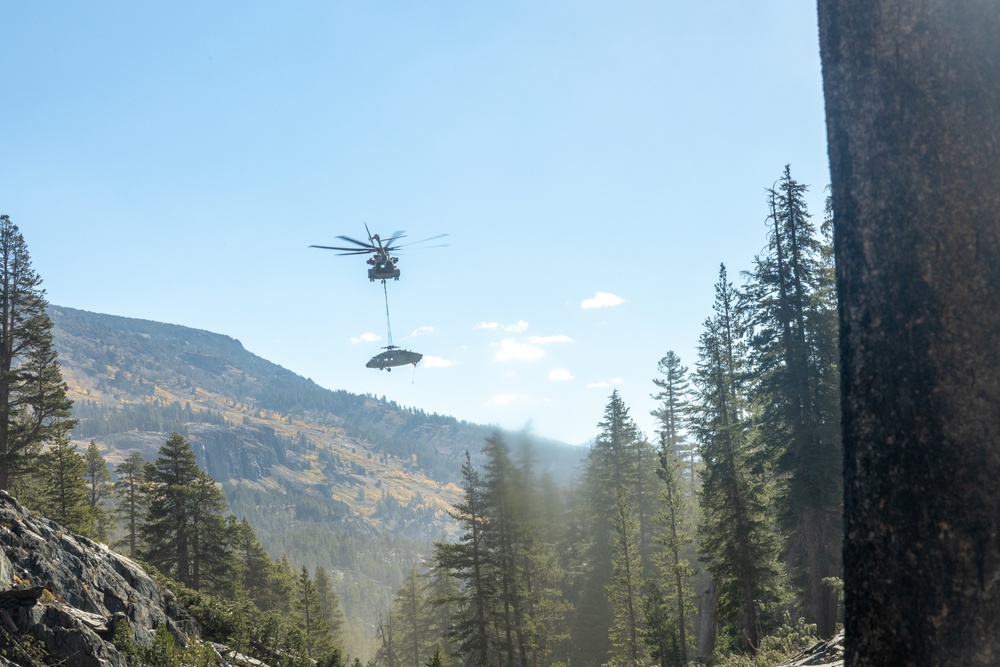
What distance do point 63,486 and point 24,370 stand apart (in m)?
7.06

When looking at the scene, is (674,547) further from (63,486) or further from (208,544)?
→ (63,486)

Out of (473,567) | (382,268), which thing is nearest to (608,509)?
(473,567)

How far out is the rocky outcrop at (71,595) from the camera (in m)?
17.6

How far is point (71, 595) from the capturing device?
2008cm

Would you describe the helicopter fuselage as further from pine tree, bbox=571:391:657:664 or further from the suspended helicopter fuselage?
pine tree, bbox=571:391:657:664

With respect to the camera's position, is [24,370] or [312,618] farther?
[312,618]

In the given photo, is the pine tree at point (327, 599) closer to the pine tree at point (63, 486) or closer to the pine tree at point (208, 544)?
the pine tree at point (208, 544)

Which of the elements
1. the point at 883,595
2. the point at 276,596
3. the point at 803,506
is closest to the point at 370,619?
the point at 276,596

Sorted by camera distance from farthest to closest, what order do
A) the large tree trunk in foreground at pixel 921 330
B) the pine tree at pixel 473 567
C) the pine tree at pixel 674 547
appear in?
the pine tree at pixel 473 567
the pine tree at pixel 674 547
the large tree trunk in foreground at pixel 921 330

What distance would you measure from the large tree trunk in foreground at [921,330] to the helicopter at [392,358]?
78.4 feet

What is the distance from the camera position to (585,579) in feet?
161

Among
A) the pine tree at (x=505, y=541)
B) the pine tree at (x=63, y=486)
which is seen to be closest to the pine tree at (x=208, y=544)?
the pine tree at (x=63, y=486)

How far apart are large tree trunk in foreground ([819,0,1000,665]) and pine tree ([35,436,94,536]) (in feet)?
134

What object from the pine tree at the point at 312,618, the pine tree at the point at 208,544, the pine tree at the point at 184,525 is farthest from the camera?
the pine tree at the point at 312,618
